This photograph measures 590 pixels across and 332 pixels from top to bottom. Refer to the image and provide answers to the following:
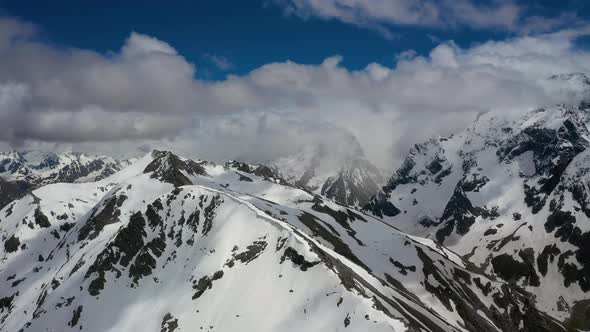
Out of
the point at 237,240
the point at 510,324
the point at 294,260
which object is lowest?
the point at 510,324

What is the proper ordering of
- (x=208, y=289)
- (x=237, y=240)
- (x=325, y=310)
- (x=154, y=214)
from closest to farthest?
(x=325, y=310) < (x=208, y=289) < (x=237, y=240) < (x=154, y=214)

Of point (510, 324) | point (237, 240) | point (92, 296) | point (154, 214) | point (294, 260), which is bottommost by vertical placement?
point (510, 324)

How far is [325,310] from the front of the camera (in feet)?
331

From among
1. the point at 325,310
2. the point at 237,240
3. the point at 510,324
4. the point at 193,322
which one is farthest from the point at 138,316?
the point at 510,324

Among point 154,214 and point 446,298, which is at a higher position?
point 154,214

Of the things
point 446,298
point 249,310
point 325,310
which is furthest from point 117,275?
point 446,298

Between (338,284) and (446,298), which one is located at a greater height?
(338,284)

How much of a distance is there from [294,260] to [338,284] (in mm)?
17440

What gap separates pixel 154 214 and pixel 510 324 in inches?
5848

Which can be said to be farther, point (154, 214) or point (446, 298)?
point (446, 298)

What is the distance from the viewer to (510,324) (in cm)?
19538

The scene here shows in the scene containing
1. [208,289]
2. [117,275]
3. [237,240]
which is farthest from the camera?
[117,275]

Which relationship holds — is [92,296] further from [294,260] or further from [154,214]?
[294,260]

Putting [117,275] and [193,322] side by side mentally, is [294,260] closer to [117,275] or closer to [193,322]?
[193,322]
